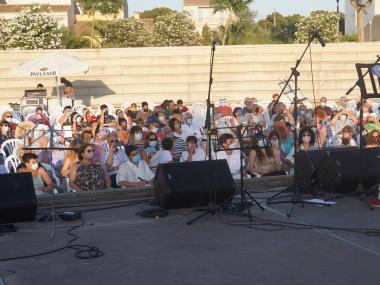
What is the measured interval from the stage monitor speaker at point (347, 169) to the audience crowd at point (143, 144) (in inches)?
25.2

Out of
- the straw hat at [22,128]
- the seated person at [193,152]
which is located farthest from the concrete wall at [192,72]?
the seated person at [193,152]

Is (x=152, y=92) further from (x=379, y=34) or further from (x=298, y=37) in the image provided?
(x=379, y=34)

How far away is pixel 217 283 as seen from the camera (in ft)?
16.8

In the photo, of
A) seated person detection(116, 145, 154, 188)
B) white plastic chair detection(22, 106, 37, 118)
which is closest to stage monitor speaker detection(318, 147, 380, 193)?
seated person detection(116, 145, 154, 188)

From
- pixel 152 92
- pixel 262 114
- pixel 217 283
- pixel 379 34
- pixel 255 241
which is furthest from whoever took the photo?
pixel 379 34

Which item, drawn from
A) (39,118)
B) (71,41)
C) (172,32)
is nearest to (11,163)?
(39,118)

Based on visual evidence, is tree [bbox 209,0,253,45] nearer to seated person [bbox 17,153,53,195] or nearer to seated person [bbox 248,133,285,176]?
seated person [bbox 248,133,285,176]

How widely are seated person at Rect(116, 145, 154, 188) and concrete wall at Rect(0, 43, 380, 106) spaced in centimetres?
1225

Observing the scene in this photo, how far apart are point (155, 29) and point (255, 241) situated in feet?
101

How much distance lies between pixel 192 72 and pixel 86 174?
1447 cm

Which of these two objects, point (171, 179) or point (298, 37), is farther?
point (298, 37)

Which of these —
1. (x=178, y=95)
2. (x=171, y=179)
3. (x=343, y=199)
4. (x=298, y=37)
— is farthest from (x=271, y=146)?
(x=298, y=37)

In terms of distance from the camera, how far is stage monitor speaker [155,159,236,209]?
294 inches

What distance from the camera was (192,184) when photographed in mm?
7520
